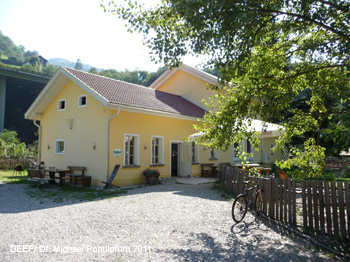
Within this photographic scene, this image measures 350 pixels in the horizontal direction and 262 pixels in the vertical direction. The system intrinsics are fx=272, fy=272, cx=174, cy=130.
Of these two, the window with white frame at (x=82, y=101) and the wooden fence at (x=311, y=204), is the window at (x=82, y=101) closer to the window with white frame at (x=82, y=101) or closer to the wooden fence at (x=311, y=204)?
the window with white frame at (x=82, y=101)

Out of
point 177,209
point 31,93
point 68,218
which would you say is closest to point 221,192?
→ point 177,209

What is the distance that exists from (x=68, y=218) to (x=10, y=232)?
1.35 metres

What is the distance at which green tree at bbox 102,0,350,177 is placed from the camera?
5.41 metres

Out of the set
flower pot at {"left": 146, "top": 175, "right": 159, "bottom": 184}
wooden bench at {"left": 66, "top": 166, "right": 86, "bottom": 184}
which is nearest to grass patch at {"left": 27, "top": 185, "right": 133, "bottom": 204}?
wooden bench at {"left": 66, "top": 166, "right": 86, "bottom": 184}

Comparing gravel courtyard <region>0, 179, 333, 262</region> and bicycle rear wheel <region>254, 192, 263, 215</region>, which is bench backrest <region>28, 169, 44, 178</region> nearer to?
gravel courtyard <region>0, 179, 333, 262</region>

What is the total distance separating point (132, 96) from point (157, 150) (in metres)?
3.21

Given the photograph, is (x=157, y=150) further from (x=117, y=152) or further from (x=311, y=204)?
(x=311, y=204)

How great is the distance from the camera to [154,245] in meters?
4.82

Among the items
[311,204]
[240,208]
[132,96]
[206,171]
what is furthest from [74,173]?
[311,204]

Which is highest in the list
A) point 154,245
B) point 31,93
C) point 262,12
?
point 31,93

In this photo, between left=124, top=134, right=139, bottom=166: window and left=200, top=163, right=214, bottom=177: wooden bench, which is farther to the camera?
left=200, top=163, right=214, bottom=177: wooden bench

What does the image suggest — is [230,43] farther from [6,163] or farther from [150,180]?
[6,163]

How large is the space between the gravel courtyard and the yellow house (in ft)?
13.6

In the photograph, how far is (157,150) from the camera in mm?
14273
